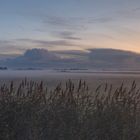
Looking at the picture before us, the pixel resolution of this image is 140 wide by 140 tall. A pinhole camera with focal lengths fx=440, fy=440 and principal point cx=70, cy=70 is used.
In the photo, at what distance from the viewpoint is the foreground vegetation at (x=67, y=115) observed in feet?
33.4

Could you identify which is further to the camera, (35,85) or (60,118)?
(35,85)

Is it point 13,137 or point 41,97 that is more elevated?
point 41,97

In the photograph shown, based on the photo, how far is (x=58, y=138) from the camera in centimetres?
1011

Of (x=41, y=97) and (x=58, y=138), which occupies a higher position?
(x=41, y=97)

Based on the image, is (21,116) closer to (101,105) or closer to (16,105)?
(16,105)

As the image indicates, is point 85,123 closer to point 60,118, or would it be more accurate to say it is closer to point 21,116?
point 60,118

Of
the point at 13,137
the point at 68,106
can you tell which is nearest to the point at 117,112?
the point at 68,106

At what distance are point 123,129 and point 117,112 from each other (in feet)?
1.90

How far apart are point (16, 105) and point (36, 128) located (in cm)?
92

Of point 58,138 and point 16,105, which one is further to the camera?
point 16,105

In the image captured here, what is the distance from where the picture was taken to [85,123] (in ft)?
34.3

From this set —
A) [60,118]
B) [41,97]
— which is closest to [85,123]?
[60,118]

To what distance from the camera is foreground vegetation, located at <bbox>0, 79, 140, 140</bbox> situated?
10.2 meters

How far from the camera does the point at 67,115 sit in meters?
10.6
